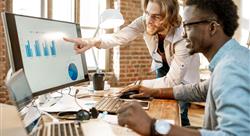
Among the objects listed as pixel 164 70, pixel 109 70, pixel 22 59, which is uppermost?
pixel 22 59

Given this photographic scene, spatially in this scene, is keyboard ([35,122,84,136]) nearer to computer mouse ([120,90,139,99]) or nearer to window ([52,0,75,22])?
computer mouse ([120,90,139,99])

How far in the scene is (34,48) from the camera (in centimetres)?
149

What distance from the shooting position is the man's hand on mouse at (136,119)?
1.01 meters

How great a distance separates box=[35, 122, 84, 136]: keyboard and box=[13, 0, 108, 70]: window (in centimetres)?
295

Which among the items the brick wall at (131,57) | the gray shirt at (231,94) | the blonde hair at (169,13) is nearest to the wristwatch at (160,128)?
the gray shirt at (231,94)

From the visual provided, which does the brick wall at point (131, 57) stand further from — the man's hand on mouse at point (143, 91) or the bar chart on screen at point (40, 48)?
the bar chart on screen at point (40, 48)

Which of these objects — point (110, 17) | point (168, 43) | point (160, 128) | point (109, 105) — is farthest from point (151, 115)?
point (110, 17)

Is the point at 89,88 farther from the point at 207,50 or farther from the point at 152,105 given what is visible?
the point at 207,50

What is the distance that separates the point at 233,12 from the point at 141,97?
2.88 ft

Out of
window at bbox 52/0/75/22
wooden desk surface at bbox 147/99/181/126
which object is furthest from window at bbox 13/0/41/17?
wooden desk surface at bbox 147/99/181/126

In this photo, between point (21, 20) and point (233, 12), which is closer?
point (233, 12)

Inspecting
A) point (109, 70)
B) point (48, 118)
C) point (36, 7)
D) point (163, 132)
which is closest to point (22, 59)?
point (48, 118)

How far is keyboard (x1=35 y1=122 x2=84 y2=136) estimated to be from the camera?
115 centimetres

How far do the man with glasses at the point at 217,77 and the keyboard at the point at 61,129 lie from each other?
0.21m
